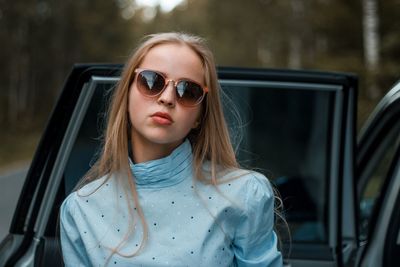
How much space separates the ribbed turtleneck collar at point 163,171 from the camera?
75.7 inches

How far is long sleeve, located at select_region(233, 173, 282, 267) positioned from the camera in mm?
1896

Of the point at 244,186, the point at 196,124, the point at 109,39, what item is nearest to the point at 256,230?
the point at 244,186

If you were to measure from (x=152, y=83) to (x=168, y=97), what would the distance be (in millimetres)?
65

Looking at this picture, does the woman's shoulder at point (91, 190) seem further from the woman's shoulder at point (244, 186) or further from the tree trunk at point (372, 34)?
the tree trunk at point (372, 34)

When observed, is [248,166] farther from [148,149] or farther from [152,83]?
[152,83]

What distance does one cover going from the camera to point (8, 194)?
41.1 ft

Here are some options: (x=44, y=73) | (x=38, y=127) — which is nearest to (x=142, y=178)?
(x=38, y=127)

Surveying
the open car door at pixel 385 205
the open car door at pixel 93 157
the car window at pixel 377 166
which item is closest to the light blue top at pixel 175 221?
the open car door at pixel 93 157

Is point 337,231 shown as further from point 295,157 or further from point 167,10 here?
point 167,10

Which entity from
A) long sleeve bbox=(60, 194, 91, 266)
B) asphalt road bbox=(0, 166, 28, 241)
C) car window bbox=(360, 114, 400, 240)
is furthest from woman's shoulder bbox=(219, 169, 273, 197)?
asphalt road bbox=(0, 166, 28, 241)

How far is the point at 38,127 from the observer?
38625 millimetres

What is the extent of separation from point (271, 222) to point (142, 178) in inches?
15.3

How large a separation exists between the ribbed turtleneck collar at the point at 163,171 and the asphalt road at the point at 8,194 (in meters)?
6.40

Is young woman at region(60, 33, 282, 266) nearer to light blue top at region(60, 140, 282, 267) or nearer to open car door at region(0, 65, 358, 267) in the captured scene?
light blue top at region(60, 140, 282, 267)
